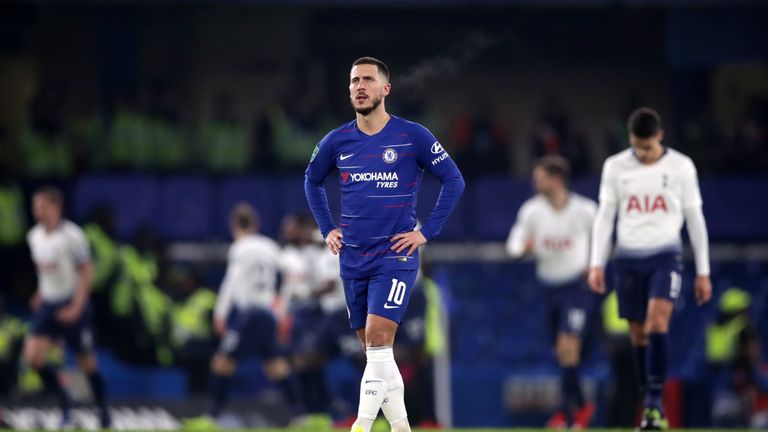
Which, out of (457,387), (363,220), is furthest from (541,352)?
(363,220)

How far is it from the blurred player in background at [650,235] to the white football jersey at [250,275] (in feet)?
18.9

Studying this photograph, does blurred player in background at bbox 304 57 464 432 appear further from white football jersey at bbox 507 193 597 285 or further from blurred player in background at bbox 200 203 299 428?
blurred player in background at bbox 200 203 299 428

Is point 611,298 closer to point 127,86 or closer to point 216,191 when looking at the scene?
point 216,191

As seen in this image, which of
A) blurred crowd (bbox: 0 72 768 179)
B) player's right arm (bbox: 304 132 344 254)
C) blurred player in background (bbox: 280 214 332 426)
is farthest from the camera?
blurred crowd (bbox: 0 72 768 179)

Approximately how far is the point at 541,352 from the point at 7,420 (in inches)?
259

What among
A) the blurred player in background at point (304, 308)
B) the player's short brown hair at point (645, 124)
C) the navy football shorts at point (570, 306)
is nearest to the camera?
the player's short brown hair at point (645, 124)

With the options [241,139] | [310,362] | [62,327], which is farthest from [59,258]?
[241,139]

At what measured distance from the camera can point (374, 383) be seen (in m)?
8.04

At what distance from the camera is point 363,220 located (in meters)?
8.24

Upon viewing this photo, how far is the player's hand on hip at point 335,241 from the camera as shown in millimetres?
8289

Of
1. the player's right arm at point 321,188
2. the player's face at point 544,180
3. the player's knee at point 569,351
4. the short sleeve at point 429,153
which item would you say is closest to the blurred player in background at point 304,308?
the player's face at point 544,180

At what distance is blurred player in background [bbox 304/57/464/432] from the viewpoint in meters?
8.13

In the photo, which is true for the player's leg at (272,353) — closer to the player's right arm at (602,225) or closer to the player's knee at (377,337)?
the player's right arm at (602,225)

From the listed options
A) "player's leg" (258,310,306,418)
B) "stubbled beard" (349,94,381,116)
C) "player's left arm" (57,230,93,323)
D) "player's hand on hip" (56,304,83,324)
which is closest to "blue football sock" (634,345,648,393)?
"stubbled beard" (349,94,381,116)
